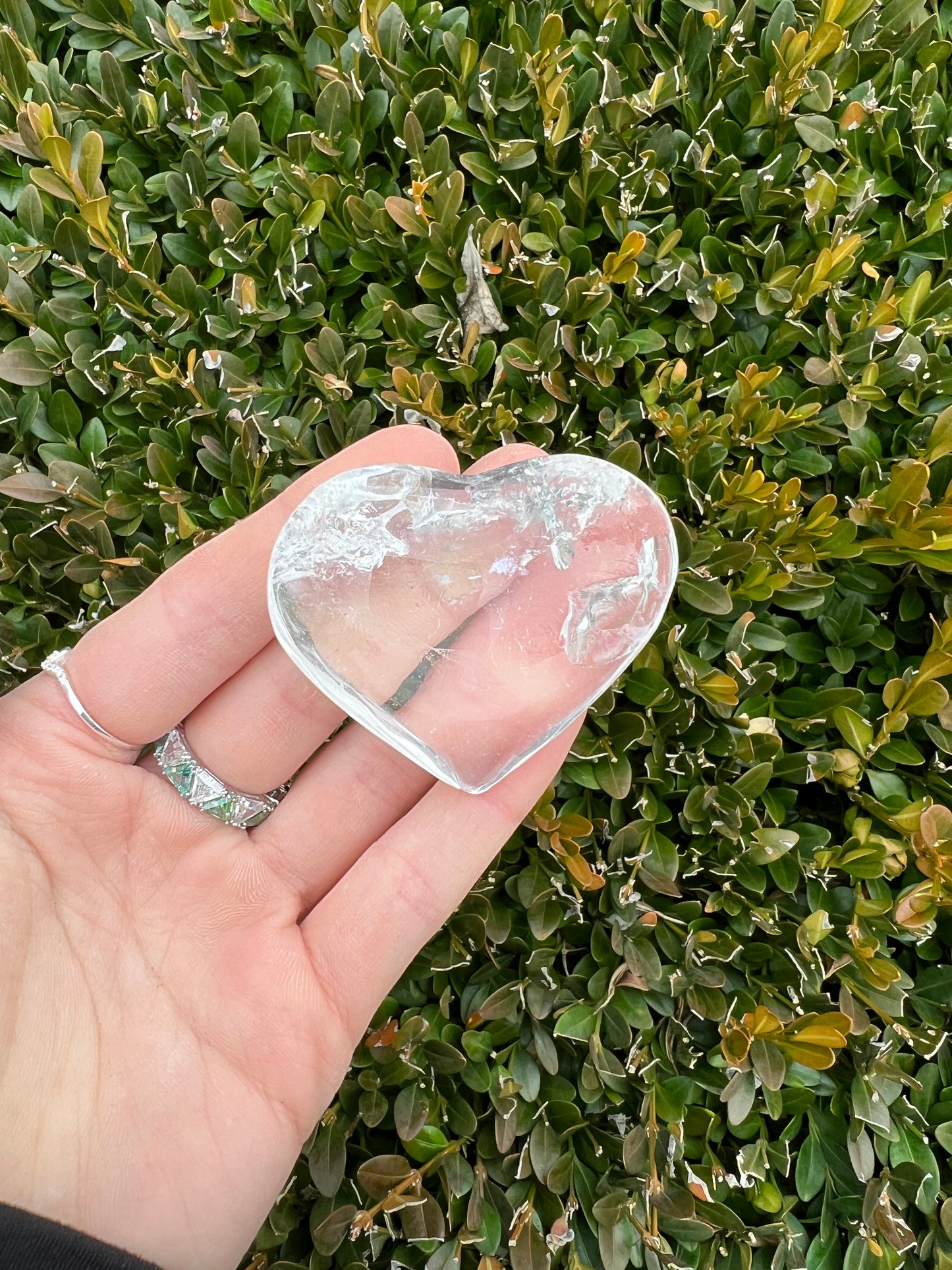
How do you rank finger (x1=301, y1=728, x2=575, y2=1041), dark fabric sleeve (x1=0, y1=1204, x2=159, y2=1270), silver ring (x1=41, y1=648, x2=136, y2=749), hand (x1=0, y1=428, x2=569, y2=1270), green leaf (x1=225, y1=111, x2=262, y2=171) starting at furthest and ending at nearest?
green leaf (x1=225, y1=111, x2=262, y2=171) → silver ring (x1=41, y1=648, x2=136, y2=749) → finger (x1=301, y1=728, x2=575, y2=1041) → hand (x1=0, y1=428, x2=569, y2=1270) → dark fabric sleeve (x1=0, y1=1204, x2=159, y2=1270)

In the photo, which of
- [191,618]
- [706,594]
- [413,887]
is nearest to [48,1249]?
[413,887]

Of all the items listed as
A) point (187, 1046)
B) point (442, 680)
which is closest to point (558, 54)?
point (442, 680)

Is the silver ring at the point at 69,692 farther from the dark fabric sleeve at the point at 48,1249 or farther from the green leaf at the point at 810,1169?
the green leaf at the point at 810,1169

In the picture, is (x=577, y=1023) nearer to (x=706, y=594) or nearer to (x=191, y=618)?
(x=706, y=594)

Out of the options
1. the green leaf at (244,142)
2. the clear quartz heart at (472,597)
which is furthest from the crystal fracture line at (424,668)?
the green leaf at (244,142)

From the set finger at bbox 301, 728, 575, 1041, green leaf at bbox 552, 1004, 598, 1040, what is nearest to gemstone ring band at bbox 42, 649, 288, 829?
finger at bbox 301, 728, 575, 1041

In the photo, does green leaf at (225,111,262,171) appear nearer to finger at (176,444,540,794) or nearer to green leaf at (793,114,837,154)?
finger at (176,444,540,794)
